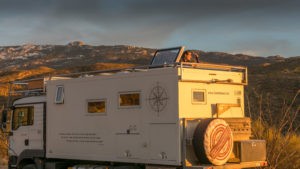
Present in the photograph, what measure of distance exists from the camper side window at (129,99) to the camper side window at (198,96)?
4.13 ft

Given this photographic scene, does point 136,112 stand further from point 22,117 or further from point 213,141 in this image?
point 22,117

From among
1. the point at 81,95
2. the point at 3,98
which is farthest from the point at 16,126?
the point at 3,98

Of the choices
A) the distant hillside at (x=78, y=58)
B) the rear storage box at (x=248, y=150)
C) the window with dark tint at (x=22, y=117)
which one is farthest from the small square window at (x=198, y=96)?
the distant hillside at (x=78, y=58)

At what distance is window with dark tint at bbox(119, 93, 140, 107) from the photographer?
433 inches

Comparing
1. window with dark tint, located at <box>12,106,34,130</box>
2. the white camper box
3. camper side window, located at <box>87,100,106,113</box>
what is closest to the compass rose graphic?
the white camper box

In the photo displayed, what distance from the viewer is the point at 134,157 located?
10961 millimetres

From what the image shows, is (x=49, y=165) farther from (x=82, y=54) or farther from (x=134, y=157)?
(x=82, y=54)

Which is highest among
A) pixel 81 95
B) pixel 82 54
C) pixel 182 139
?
pixel 82 54

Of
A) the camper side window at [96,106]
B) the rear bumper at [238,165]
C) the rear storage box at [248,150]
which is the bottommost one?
the rear bumper at [238,165]

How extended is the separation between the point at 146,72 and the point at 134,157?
1.90 m

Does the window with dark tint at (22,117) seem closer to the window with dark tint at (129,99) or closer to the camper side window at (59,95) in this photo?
the camper side window at (59,95)

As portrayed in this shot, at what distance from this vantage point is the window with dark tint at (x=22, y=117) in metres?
14.2

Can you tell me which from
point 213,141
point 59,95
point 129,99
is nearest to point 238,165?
point 213,141

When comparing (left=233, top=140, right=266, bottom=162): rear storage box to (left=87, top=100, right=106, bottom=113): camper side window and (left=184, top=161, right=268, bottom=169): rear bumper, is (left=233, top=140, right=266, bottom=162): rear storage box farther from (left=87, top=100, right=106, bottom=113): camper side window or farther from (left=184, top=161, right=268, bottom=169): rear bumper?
(left=87, top=100, right=106, bottom=113): camper side window
